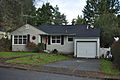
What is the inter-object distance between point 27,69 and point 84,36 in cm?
1372

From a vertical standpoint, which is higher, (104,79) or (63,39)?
(63,39)

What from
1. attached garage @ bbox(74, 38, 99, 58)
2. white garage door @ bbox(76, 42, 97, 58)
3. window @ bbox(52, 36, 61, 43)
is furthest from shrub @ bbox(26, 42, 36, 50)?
white garage door @ bbox(76, 42, 97, 58)

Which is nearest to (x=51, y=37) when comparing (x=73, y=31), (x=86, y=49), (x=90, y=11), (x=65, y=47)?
(x=65, y=47)

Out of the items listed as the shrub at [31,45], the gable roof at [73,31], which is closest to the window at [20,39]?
the shrub at [31,45]

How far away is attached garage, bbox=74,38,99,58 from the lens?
925 inches

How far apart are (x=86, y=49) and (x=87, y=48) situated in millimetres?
194

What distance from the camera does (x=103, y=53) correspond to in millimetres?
23641

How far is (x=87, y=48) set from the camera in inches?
936

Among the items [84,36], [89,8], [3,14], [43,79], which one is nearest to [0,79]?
[43,79]

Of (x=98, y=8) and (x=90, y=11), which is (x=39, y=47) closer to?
(x=98, y=8)

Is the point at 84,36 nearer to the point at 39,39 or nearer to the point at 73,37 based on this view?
the point at 73,37

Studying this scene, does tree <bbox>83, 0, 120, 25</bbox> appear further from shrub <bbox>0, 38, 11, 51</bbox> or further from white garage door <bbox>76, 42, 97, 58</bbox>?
shrub <bbox>0, 38, 11, 51</bbox>

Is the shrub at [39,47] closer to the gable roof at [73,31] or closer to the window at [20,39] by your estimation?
the window at [20,39]

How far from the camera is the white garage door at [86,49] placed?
23.6 m
